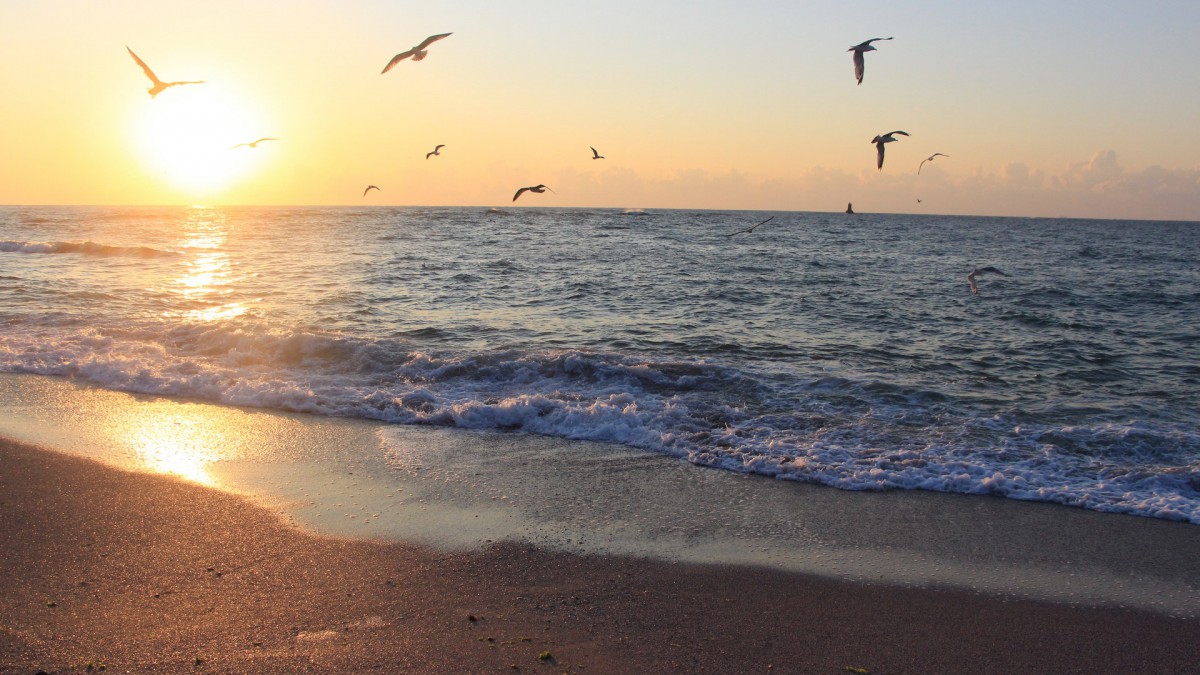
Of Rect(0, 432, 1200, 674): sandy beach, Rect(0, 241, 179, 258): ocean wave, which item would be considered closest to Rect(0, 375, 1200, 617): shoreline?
Rect(0, 432, 1200, 674): sandy beach

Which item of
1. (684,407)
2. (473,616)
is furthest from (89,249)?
(473,616)

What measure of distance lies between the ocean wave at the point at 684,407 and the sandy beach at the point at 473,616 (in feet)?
8.20

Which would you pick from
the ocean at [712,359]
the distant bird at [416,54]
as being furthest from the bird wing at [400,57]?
the ocean at [712,359]

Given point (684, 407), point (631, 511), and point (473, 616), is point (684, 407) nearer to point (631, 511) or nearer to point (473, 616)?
point (631, 511)

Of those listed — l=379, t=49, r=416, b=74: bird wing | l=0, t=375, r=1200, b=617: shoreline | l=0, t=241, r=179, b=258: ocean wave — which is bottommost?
l=0, t=375, r=1200, b=617: shoreline

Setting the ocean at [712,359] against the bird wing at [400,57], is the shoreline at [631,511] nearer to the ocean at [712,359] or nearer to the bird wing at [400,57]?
the ocean at [712,359]

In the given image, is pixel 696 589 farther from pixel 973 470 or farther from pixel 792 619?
pixel 973 470

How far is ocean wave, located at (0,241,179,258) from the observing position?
103ft

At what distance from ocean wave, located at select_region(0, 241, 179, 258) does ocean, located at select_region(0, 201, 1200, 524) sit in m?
5.17

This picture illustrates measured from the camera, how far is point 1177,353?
1391 cm

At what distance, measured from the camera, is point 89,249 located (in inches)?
1276

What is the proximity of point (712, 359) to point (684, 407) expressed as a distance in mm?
3020

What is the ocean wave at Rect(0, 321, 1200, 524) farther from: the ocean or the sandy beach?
the sandy beach

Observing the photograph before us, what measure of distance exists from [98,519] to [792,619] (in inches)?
203
